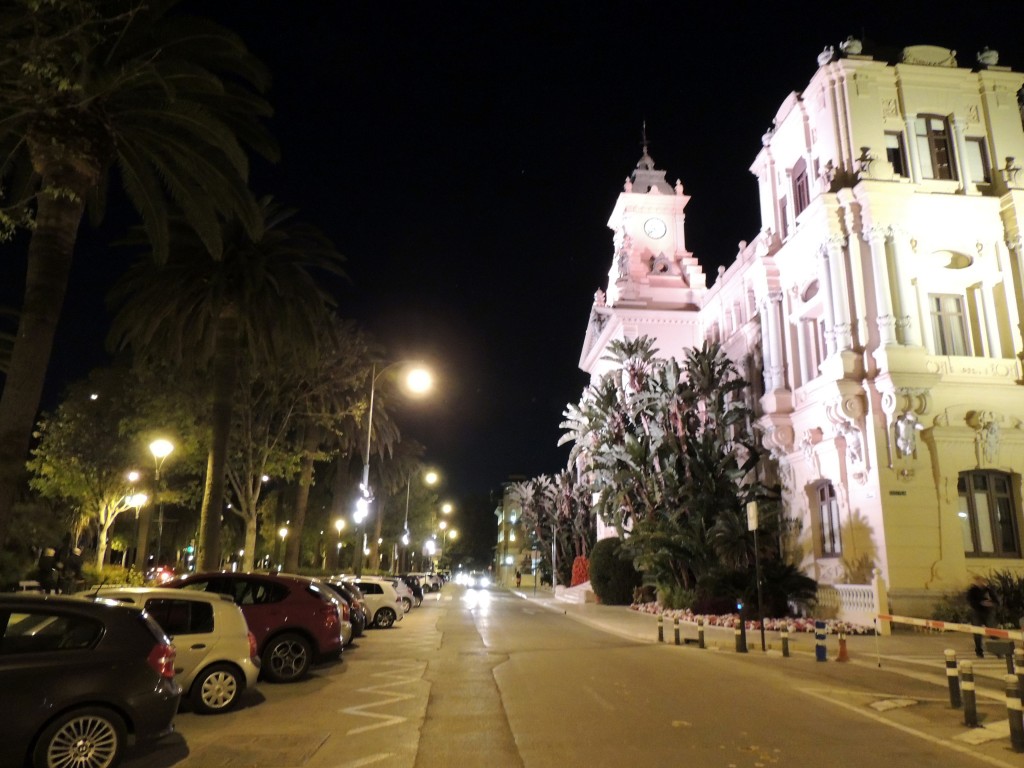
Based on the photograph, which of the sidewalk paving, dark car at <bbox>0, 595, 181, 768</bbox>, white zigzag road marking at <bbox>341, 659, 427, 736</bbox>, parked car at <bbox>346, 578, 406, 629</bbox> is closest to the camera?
dark car at <bbox>0, 595, 181, 768</bbox>

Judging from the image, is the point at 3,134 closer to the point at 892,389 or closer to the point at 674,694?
the point at 674,694

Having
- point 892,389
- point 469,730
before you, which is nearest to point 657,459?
point 892,389

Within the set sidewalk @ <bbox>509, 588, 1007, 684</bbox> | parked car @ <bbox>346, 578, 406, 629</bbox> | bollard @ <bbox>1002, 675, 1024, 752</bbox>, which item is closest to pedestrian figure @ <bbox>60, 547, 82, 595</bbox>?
parked car @ <bbox>346, 578, 406, 629</bbox>

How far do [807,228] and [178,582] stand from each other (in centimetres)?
2233

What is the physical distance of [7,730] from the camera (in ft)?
20.5

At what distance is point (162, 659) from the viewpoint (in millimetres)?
7336

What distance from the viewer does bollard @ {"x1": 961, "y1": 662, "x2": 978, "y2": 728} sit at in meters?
9.00

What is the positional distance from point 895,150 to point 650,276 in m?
24.9

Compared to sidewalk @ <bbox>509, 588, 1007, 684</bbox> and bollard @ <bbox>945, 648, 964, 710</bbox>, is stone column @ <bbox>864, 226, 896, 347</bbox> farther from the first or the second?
bollard @ <bbox>945, 648, 964, 710</bbox>

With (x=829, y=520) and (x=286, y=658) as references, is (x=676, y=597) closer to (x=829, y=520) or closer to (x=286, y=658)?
(x=829, y=520)

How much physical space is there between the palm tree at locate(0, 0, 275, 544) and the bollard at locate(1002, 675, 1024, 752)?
488 inches

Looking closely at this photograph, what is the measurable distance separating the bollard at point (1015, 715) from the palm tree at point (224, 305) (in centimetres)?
1745

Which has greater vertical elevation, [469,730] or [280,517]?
[280,517]

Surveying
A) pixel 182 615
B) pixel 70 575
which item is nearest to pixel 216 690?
pixel 182 615
